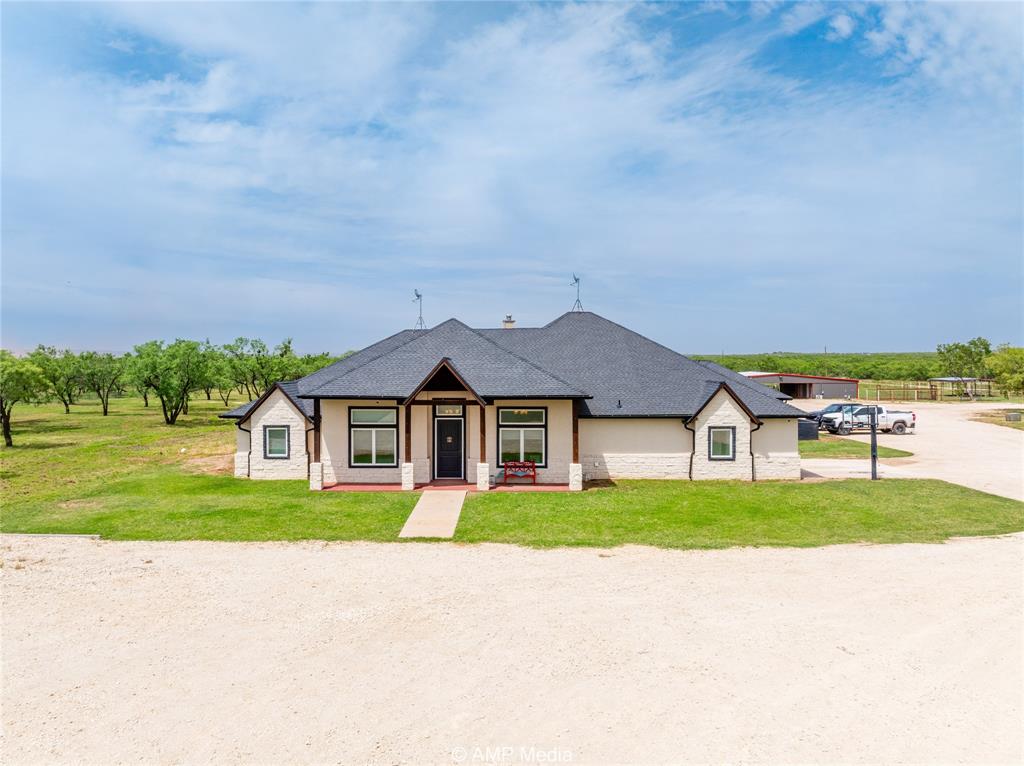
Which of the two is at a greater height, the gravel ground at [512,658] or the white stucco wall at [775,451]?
the white stucco wall at [775,451]

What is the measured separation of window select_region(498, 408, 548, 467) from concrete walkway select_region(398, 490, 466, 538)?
106 inches

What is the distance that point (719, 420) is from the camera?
72.7ft

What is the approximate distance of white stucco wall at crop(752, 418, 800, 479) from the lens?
2258 centimetres

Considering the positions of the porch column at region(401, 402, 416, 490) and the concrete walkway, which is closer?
the concrete walkway

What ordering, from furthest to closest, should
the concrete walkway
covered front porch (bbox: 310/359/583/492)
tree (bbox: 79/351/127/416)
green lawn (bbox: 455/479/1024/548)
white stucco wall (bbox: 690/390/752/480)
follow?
tree (bbox: 79/351/127/416) → white stucco wall (bbox: 690/390/752/480) → covered front porch (bbox: 310/359/583/492) → the concrete walkway → green lawn (bbox: 455/479/1024/548)

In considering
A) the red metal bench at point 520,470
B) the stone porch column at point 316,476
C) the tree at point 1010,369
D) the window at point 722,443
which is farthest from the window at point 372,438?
the tree at point 1010,369

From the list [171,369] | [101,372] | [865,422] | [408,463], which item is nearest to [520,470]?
[408,463]

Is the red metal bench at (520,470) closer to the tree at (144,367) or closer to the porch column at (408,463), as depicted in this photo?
the porch column at (408,463)

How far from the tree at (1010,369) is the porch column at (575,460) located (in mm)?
58630

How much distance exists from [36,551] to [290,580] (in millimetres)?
7269

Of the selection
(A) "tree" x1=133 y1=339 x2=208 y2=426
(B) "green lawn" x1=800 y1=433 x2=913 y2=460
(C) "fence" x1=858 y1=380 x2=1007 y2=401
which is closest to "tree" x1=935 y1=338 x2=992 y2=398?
(C) "fence" x1=858 y1=380 x2=1007 y2=401

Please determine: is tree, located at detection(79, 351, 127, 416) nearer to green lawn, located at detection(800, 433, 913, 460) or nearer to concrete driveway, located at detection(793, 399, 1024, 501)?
green lawn, located at detection(800, 433, 913, 460)

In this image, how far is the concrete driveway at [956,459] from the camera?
22.6m

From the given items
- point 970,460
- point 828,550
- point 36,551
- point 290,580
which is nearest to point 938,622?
point 828,550
